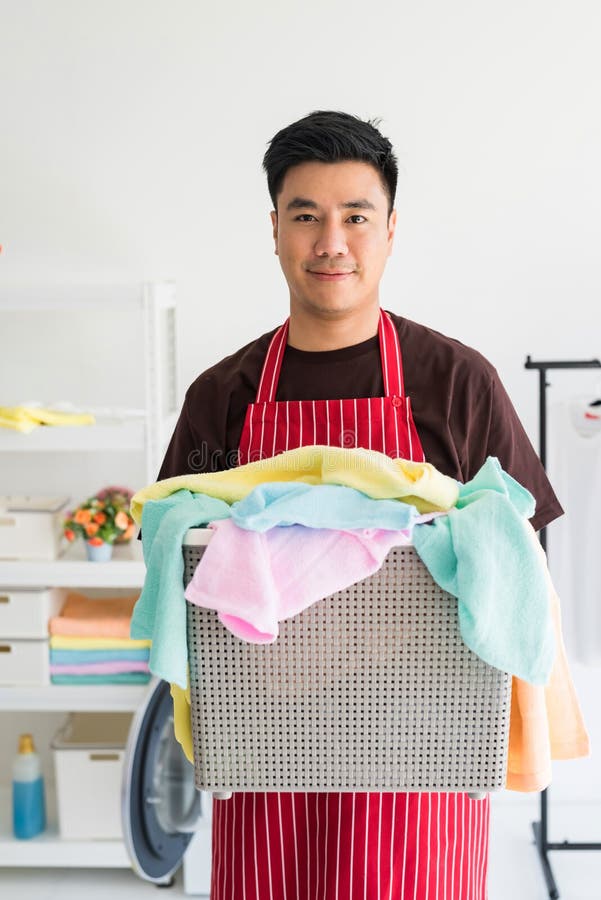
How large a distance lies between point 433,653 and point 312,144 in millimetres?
690

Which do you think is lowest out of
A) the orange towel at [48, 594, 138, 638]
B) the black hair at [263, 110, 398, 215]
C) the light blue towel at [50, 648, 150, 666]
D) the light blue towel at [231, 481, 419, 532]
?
the light blue towel at [50, 648, 150, 666]

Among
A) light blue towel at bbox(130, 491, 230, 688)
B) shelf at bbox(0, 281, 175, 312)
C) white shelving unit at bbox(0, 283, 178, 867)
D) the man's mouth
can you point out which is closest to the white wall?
white shelving unit at bbox(0, 283, 178, 867)

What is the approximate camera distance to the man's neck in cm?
149

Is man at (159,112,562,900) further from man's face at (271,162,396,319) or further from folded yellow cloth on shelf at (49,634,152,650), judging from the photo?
folded yellow cloth on shelf at (49,634,152,650)

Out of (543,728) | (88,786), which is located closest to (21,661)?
(88,786)

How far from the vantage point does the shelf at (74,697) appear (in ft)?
8.39

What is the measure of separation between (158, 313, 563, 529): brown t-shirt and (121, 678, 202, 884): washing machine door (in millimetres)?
1056

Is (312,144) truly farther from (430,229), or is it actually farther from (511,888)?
(511,888)

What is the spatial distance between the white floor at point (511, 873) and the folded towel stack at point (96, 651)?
0.53 meters

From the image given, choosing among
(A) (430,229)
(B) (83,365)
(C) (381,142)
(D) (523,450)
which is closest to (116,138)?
(B) (83,365)

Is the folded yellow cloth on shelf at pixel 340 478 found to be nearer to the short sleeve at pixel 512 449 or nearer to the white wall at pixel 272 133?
the short sleeve at pixel 512 449

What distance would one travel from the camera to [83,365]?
2.80 m

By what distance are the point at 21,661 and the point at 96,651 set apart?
→ 0.17 m

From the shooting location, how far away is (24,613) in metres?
2.55
